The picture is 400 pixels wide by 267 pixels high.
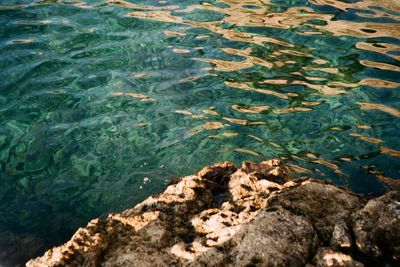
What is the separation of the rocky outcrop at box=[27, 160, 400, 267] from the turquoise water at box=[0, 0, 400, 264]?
1649 mm

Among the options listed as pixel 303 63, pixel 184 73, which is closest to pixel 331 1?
pixel 303 63

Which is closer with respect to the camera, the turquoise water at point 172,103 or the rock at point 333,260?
the rock at point 333,260

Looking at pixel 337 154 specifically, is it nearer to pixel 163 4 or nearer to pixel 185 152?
pixel 185 152

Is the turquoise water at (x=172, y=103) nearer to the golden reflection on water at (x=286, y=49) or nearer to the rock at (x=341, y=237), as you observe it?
the golden reflection on water at (x=286, y=49)

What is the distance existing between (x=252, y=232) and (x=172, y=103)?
162 inches

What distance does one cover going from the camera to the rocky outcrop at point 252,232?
2.55 meters

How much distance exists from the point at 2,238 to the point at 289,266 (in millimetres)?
3615

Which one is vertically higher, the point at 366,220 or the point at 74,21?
the point at 366,220

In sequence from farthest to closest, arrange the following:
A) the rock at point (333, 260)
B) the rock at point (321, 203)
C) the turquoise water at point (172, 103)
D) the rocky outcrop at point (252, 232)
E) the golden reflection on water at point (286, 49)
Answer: the golden reflection on water at point (286, 49) → the turquoise water at point (172, 103) → the rock at point (321, 203) → the rocky outcrop at point (252, 232) → the rock at point (333, 260)

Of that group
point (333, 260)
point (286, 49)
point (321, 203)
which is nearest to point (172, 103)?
point (286, 49)

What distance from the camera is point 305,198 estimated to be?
3115mm

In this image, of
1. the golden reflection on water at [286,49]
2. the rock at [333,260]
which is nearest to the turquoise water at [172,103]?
the golden reflection on water at [286,49]

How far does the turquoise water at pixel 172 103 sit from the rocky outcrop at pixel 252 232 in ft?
5.41

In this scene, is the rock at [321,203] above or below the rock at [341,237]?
below
